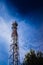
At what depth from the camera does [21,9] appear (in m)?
6.64

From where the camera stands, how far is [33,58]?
6875 mm

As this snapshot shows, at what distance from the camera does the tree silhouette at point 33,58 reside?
263 inches

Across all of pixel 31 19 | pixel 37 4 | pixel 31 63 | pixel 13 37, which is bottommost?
pixel 31 63

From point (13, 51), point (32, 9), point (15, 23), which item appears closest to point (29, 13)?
point (32, 9)

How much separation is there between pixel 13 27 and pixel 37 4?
3.64ft

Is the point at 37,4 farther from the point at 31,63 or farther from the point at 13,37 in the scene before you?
the point at 31,63

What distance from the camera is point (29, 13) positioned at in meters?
6.60

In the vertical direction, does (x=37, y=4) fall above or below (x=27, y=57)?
above

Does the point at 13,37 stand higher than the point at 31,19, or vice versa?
the point at 31,19

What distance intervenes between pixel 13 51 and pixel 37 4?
5.76 feet

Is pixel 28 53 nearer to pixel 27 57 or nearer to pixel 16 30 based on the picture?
pixel 27 57

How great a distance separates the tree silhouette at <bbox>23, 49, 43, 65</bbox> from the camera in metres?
6.69

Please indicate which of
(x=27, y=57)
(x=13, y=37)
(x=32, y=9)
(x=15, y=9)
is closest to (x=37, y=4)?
(x=32, y=9)

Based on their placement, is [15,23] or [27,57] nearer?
[15,23]
